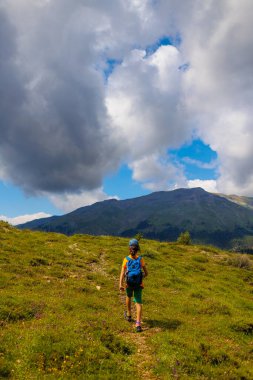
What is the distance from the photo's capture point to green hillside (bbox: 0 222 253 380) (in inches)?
433

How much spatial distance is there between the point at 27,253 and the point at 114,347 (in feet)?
57.2

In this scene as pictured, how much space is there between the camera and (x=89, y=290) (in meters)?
21.0

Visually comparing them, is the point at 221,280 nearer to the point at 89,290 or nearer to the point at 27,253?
the point at 89,290

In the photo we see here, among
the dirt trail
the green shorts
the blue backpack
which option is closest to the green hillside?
the dirt trail

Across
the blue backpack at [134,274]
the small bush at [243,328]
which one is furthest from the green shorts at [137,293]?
the small bush at [243,328]

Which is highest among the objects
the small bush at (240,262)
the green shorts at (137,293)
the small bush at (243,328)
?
the small bush at (240,262)

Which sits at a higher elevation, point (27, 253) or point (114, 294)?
point (27, 253)

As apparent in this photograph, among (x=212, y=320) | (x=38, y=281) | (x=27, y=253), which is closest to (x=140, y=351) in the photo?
(x=212, y=320)

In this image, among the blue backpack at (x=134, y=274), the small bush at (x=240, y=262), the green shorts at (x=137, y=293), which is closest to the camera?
the green shorts at (x=137, y=293)

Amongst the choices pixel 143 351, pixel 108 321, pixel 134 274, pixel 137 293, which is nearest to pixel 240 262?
pixel 137 293

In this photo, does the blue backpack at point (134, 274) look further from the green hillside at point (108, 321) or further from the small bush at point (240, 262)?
the small bush at point (240, 262)

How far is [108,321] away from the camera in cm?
1540

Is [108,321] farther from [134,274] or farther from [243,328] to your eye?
[243,328]

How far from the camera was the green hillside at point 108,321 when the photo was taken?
1099 cm
